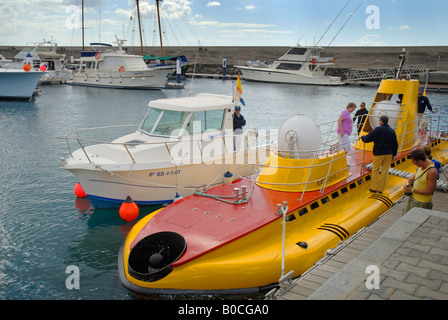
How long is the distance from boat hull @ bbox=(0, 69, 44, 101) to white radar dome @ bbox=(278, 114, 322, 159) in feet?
122

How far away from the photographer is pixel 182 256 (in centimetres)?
684

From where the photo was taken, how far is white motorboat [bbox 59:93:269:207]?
11266 mm

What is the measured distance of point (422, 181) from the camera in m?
7.09

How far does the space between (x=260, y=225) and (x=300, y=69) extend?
187 ft

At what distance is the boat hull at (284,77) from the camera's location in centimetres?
5956

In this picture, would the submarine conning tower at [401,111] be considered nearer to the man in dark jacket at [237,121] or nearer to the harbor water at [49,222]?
the man in dark jacket at [237,121]

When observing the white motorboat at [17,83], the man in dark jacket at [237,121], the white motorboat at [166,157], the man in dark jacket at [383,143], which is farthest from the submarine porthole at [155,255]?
the white motorboat at [17,83]

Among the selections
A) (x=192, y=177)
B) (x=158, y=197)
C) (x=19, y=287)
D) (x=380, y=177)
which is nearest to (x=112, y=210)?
(x=158, y=197)

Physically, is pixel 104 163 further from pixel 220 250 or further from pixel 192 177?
pixel 220 250

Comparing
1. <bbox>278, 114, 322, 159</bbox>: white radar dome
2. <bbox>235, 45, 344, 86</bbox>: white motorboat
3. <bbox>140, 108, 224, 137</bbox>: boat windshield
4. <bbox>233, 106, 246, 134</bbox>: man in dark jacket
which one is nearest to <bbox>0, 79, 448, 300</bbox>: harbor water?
<bbox>140, 108, 224, 137</bbox>: boat windshield

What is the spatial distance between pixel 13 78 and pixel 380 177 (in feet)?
129

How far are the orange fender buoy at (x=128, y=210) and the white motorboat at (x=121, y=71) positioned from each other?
4225 cm

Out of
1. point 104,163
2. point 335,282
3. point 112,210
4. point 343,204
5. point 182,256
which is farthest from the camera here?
point 112,210

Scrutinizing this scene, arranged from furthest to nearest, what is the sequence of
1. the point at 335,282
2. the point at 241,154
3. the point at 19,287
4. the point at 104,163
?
the point at 241,154 → the point at 104,163 → the point at 19,287 → the point at 335,282
